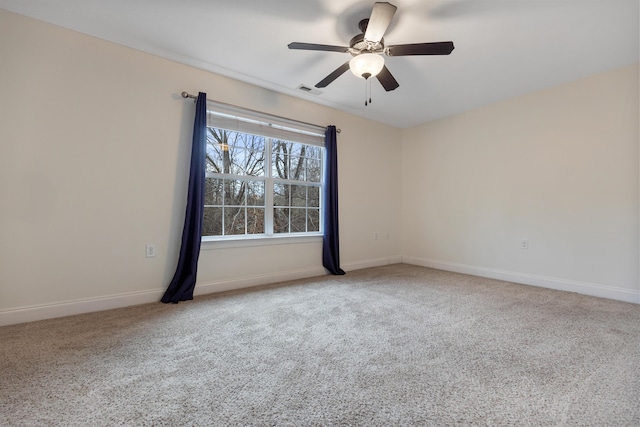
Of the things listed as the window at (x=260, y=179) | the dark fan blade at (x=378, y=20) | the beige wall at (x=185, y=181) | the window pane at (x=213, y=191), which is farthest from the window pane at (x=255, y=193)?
the dark fan blade at (x=378, y=20)

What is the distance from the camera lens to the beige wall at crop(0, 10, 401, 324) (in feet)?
7.39

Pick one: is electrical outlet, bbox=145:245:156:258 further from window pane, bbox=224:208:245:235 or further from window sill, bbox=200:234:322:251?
window pane, bbox=224:208:245:235

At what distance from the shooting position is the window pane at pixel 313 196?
4121 millimetres

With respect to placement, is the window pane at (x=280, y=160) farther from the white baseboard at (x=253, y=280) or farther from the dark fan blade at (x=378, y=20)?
the dark fan blade at (x=378, y=20)

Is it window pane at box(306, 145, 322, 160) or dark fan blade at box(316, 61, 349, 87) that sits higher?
dark fan blade at box(316, 61, 349, 87)

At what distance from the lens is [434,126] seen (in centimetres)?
470

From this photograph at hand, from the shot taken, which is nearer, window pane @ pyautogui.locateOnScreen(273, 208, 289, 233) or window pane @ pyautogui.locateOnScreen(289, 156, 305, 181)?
window pane @ pyautogui.locateOnScreen(273, 208, 289, 233)

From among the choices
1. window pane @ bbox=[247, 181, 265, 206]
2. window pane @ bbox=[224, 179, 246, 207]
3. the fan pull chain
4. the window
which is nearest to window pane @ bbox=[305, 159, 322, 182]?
the window

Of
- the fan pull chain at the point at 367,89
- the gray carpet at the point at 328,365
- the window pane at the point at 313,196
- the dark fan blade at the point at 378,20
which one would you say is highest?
the fan pull chain at the point at 367,89

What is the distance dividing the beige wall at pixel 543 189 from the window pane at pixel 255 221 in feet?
9.25

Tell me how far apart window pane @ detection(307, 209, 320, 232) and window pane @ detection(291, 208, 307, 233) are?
7 centimetres

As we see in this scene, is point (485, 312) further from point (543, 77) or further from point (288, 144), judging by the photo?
point (288, 144)

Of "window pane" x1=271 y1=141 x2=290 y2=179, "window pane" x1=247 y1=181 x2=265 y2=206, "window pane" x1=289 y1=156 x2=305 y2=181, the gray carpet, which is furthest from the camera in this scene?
"window pane" x1=289 y1=156 x2=305 y2=181

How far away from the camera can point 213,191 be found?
10.8 feet
